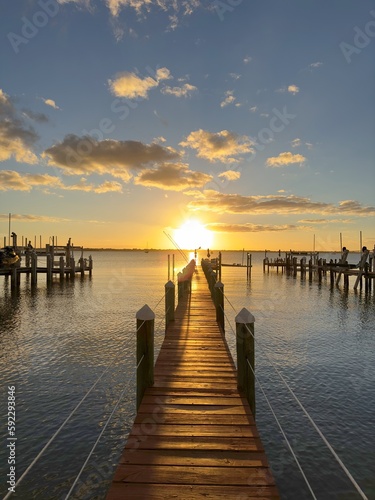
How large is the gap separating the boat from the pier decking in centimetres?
3843

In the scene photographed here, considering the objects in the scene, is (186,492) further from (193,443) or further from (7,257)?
(7,257)

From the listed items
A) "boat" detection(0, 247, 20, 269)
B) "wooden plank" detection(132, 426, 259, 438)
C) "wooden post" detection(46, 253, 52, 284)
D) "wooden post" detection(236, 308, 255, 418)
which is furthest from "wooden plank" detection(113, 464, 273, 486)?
"wooden post" detection(46, 253, 52, 284)

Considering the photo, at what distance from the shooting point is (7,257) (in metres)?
41.1

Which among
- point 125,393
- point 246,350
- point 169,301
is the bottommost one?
point 125,393

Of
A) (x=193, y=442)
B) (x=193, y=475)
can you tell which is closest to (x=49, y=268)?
(x=193, y=442)

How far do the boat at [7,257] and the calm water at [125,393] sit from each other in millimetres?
19787

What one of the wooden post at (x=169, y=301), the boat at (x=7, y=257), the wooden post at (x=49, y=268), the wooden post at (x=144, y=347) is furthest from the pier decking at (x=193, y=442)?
the wooden post at (x=49, y=268)

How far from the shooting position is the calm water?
6867 millimetres

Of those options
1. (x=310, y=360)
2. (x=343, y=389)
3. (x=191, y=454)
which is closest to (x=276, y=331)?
(x=310, y=360)

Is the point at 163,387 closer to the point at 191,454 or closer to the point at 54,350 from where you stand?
the point at 191,454

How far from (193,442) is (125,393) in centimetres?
614

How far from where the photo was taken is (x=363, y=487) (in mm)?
6422

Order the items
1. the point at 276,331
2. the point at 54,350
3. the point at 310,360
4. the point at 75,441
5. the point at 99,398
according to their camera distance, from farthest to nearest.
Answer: the point at 276,331, the point at 54,350, the point at 310,360, the point at 99,398, the point at 75,441

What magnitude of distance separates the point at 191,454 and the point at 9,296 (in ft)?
107
